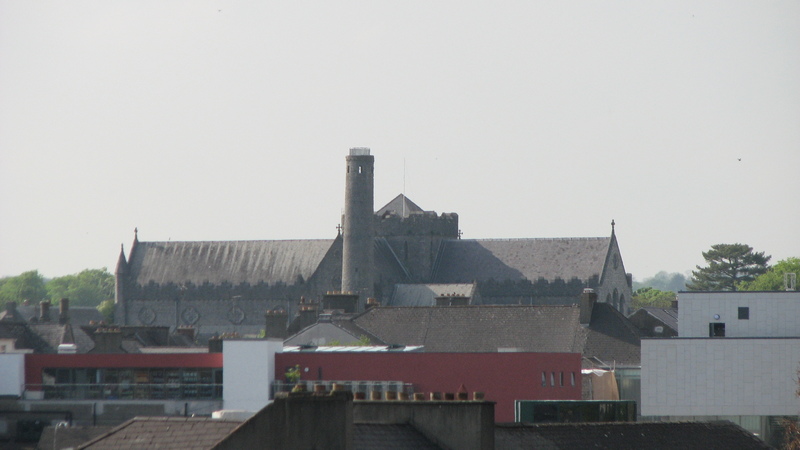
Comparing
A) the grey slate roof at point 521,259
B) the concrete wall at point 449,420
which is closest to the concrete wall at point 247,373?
the concrete wall at point 449,420

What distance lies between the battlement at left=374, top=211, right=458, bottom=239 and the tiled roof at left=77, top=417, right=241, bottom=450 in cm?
10336

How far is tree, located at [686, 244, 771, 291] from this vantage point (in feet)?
619

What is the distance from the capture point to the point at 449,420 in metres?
23.0

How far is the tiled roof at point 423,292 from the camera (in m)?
121

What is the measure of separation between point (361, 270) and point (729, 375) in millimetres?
70949

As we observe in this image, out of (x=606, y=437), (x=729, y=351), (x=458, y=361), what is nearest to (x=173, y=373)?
(x=458, y=361)

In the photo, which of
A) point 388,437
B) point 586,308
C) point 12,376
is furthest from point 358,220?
point 388,437

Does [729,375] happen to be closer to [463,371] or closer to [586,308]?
[463,371]

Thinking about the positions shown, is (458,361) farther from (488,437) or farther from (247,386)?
(488,437)

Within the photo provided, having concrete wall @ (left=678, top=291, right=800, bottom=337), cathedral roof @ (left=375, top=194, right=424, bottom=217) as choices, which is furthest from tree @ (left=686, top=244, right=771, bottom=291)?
concrete wall @ (left=678, top=291, right=800, bottom=337)

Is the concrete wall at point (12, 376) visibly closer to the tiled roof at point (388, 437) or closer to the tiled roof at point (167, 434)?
the tiled roof at point (167, 434)

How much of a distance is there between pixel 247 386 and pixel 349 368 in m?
3.23

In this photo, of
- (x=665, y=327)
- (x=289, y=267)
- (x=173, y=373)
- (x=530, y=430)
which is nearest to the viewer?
(x=530, y=430)

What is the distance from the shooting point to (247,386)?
51562 mm
